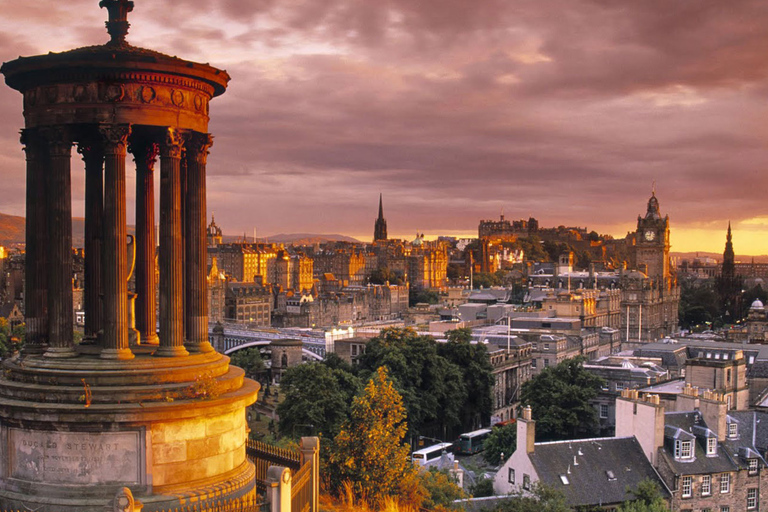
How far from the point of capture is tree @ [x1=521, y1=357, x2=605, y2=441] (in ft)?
193

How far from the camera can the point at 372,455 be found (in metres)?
22.7

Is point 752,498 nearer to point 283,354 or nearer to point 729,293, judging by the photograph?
point 283,354

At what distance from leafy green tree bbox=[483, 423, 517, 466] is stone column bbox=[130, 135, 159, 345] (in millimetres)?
36405

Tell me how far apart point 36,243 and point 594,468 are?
31042 mm

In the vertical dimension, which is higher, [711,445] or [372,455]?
[372,455]

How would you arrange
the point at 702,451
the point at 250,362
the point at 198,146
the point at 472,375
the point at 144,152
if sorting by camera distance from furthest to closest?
the point at 250,362 → the point at 472,375 → the point at 702,451 → the point at 144,152 → the point at 198,146

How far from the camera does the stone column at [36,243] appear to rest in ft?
54.9

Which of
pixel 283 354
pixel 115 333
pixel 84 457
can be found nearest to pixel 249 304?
pixel 283 354

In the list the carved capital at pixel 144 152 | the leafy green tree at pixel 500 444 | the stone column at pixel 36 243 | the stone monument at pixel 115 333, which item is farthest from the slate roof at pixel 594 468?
the stone column at pixel 36 243

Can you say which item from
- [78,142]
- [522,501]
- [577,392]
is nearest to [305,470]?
[78,142]

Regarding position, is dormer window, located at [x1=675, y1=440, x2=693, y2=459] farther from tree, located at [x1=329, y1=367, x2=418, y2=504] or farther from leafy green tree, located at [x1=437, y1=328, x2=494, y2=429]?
leafy green tree, located at [x1=437, y1=328, x2=494, y2=429]

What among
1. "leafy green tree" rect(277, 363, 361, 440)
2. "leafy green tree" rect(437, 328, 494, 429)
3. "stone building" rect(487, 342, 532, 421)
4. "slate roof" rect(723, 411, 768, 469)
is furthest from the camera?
"stone building" rect(487, 342, 532, 421)

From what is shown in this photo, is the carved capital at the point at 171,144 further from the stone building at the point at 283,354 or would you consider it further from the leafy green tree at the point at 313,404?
the stone building at the point at 283,354

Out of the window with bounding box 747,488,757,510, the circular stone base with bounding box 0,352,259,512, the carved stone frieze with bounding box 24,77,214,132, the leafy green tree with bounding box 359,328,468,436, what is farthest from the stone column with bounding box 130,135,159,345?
the leafy green tree with bounding box 359,328,468,436
